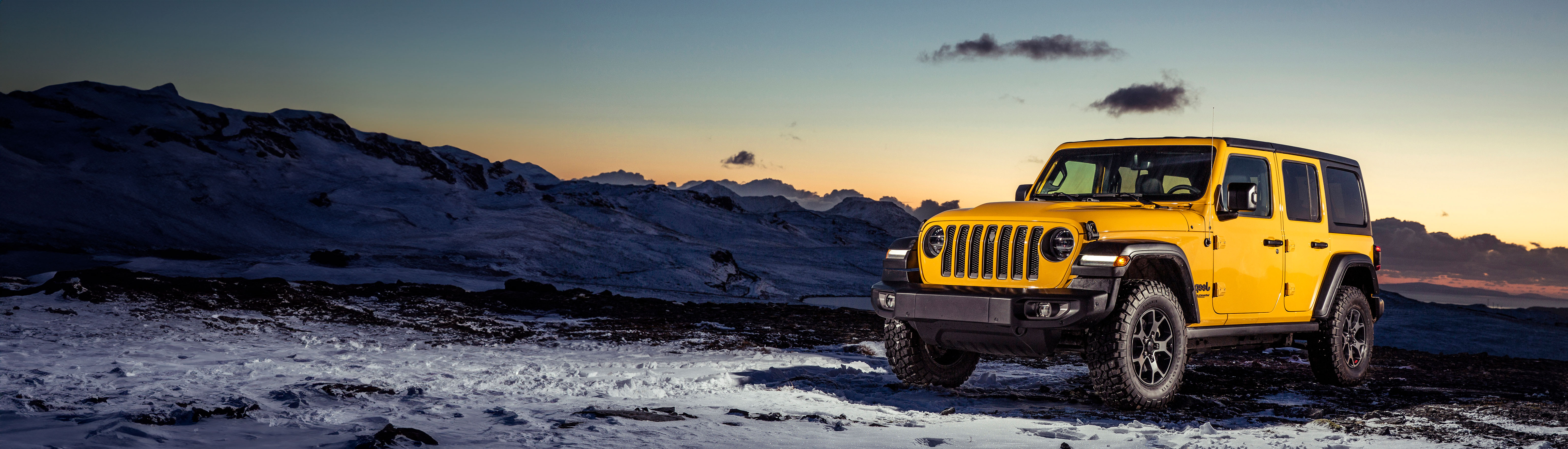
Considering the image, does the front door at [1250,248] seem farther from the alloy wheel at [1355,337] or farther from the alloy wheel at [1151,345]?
the alloy wheel at [1355,337]

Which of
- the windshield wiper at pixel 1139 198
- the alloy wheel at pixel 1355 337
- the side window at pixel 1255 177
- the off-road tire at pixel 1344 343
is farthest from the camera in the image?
the alloy wheel at pixel 1355 337

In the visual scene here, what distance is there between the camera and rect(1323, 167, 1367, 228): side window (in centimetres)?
1020

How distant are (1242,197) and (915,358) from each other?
300 cm

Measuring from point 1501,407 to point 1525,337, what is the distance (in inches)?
1329

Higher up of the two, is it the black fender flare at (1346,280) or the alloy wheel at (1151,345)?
the black fender flare at (1346,280)

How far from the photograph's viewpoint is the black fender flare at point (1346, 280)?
9.87 metres

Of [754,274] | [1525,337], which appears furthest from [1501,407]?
[754,274]

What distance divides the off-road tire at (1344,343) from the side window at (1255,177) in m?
1.57

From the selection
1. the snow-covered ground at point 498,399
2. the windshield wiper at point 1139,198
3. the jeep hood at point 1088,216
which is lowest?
the snow-covered ground at point 498,399

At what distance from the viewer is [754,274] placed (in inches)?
2105

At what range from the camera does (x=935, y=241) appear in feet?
27.2

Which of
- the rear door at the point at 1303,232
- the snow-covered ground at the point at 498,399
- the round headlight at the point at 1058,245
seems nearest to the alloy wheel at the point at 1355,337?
the rear door at the point at 1303,232

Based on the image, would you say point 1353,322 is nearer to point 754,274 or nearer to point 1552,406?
point 1552,406

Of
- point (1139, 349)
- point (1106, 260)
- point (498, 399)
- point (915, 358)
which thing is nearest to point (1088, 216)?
point (1106, 260)
